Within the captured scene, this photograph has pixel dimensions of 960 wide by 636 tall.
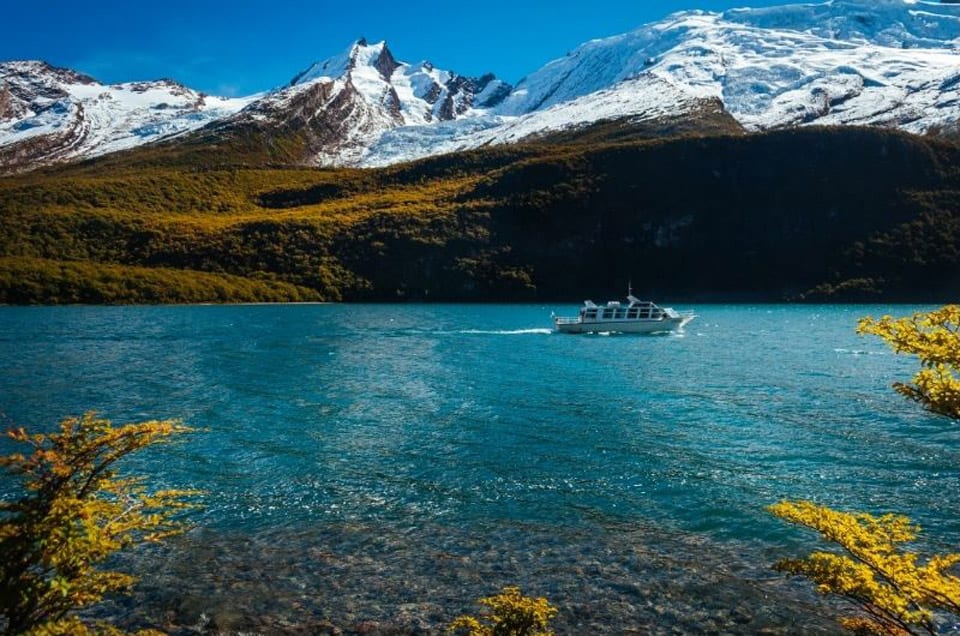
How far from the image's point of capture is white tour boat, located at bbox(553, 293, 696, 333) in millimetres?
97812

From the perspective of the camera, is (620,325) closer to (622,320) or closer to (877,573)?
(622,320)

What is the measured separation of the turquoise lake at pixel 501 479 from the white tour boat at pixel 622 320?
115ft

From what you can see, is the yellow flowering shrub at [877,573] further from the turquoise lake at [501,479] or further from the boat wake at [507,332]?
the boat wake at [507,332]

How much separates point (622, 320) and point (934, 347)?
8980 centimetres

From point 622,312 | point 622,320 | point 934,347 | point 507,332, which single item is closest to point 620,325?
point 622,320

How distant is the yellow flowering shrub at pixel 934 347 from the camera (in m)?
10.3

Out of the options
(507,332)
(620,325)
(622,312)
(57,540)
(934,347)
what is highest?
(934,347)

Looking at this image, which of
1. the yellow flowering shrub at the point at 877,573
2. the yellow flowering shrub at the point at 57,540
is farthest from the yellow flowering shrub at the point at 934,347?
the yellow flowering shrub at the point at 57,540

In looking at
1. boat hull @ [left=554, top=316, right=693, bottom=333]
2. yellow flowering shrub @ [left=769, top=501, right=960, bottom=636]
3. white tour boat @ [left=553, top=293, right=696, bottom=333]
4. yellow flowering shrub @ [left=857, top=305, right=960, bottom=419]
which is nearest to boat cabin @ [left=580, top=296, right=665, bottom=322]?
white tour boat @ [left=553, top=293, right=696, bottom=333]

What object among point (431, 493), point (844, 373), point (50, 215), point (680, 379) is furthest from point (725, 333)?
point (50, 215)

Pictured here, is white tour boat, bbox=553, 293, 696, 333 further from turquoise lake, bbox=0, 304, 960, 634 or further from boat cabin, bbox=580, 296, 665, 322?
turquoise lake, bbox=0, 304, 960, 634

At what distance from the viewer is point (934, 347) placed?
10305 mm

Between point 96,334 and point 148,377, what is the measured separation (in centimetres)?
4090

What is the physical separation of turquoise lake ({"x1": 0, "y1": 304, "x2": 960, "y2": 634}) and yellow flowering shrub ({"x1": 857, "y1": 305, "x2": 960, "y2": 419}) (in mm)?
7171
